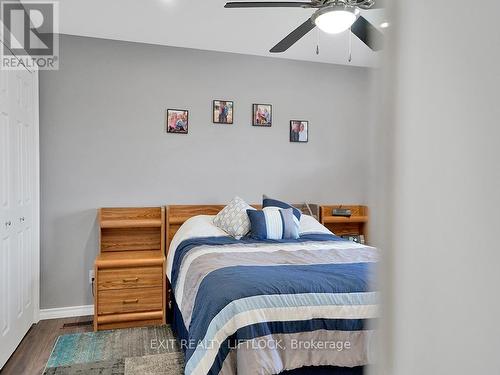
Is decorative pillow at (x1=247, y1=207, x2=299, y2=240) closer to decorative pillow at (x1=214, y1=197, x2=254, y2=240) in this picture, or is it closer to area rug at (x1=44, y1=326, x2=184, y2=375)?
decorative pillow at (x1=214, y1=197, x2=254, y2=240)

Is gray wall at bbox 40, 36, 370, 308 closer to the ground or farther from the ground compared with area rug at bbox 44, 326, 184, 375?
farther from the ground

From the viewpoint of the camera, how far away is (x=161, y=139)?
144 inches

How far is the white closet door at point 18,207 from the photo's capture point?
244 centimetres

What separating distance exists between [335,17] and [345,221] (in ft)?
8.21

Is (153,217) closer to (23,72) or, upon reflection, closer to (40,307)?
(40,307)

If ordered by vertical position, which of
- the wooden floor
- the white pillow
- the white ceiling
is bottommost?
the wooden floor

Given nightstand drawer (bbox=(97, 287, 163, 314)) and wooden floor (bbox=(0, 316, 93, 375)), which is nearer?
wooden floor (bbox=(0, 316, 93, 375))

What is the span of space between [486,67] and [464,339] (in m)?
0.29

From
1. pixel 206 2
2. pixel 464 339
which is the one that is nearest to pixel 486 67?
pixel 464 339

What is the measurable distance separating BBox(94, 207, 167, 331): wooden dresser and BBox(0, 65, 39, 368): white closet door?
535 mm

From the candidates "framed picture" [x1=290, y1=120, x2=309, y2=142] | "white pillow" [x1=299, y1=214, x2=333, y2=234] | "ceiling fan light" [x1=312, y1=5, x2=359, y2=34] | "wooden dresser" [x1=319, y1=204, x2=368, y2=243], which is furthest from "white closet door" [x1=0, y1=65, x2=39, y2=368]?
"wooden dresser" [x1=319, y1=204, x2=368, y2=243]

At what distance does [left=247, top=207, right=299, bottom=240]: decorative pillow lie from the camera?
3199mm

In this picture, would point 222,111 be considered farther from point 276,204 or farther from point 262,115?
point 276,204

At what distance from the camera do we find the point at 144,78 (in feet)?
11.8
